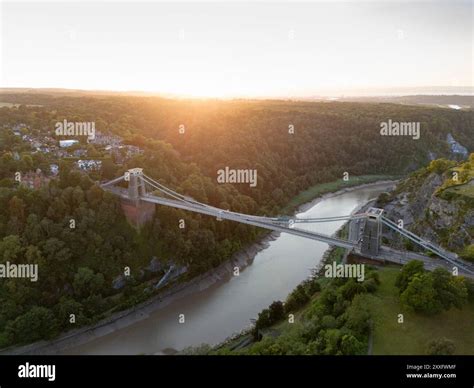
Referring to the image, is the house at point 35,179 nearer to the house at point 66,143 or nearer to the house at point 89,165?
the house at point 89,165

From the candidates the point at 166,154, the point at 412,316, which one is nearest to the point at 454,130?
the point at 166,154

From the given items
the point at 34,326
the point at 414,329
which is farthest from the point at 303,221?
the point at 34,326

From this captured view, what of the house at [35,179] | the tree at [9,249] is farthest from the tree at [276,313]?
the house at [35,179]

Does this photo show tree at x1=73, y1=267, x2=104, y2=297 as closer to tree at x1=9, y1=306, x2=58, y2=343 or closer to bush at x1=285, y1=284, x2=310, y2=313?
tree at x1=9, y1=306, x2=58, y2=343

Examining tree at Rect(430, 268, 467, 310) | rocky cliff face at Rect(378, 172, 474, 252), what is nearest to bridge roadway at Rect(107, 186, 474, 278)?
tree at Rect(430, 268, 467, 310)

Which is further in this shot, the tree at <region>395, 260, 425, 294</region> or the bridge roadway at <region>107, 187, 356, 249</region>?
the bridge roadway at <region>107, 187, 356, 249</region>
